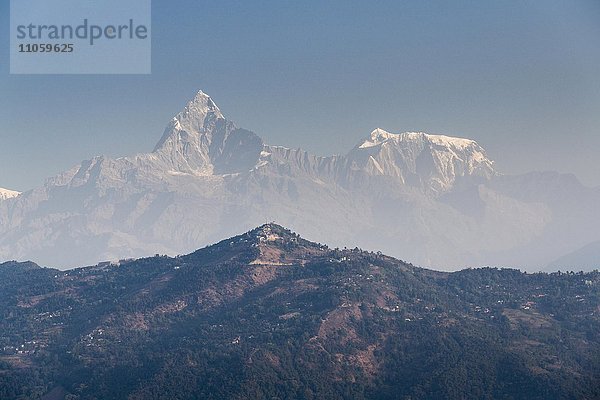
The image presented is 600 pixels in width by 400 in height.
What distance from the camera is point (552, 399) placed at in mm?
199375

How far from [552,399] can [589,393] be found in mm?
9959

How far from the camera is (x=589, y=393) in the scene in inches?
7584
